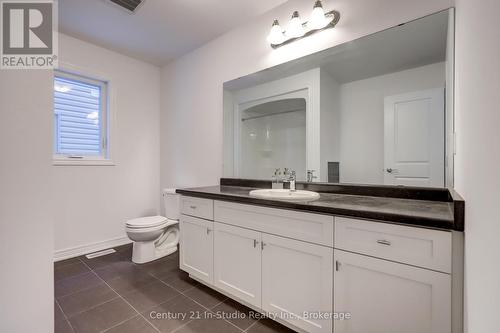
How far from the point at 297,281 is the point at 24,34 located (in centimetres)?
211

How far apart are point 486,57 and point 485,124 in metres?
0.14

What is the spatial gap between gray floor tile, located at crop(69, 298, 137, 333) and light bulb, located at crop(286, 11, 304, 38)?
2.34 metres

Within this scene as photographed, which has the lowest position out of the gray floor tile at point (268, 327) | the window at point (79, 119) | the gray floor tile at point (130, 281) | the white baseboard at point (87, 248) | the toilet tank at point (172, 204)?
Result: the gray floor tile at point (268, 327)

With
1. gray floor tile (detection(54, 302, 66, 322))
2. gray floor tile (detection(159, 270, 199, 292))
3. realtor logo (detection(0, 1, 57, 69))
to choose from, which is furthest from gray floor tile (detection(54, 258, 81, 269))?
realtor logo (detection(0, 1, 57, 69))

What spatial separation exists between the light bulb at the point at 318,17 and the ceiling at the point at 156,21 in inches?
16.6

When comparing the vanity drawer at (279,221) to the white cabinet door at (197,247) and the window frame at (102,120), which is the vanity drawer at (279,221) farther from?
the window frame at (102,120)

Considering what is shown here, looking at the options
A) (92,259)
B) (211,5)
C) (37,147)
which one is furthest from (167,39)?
(92,259)

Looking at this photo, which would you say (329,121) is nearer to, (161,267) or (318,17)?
(318,17)

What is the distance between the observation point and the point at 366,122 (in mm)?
1552

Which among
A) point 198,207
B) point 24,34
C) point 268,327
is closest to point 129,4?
point 24,34

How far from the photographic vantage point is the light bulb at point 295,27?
175 cm

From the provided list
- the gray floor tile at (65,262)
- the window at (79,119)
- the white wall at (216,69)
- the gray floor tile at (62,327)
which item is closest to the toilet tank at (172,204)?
the white wall at (216,69)

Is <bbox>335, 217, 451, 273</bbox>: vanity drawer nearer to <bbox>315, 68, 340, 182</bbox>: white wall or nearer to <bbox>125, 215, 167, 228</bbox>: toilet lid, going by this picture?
<bbox>315, 68, 340, 182</bbox>: white wall

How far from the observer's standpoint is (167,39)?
8.17 feet
